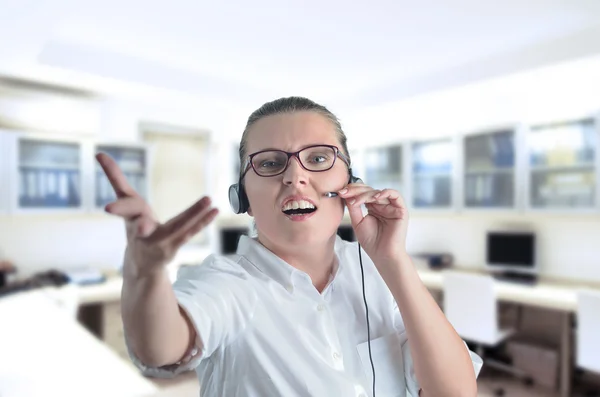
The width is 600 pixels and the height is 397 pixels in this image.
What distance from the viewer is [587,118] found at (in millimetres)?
2492

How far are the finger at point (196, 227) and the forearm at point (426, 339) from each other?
29cm

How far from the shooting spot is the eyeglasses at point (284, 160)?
47 centimetres

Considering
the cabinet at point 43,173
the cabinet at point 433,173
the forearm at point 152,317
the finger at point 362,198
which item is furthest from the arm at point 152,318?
the cabinet at point 433,173

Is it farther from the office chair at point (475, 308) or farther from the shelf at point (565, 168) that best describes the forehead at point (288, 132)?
the shelf at point (565, 168)

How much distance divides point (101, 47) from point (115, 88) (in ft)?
1.46

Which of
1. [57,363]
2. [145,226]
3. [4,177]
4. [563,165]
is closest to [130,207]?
[145,226]

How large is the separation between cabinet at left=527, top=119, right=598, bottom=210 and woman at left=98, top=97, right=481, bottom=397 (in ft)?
8.60

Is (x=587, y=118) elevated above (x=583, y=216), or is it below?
above

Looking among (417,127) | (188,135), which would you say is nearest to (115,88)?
(188,135)

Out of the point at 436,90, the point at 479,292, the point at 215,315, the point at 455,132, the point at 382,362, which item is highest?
the point at 436,90

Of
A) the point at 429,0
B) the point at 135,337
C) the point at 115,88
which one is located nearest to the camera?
the point at 135,337

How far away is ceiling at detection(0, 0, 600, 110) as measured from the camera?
181 centimetres

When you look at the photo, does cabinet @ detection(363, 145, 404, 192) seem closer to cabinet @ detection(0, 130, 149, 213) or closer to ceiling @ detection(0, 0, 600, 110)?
ceiling @ detection(0, 0, 600, 110)

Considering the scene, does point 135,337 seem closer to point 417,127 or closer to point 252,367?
point 252,367
